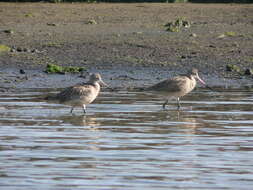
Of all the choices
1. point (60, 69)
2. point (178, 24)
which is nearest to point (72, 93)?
point (60, 69)

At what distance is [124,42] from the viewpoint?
23.7 metres

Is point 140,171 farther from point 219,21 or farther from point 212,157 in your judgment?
point 219,21

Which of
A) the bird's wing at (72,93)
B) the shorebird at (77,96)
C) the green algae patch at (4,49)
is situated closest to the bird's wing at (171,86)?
the shorebird at (77,96)

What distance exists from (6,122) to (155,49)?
10290 millimetres

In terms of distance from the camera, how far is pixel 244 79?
1995 centimetres

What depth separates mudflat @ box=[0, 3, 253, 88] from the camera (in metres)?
20.5

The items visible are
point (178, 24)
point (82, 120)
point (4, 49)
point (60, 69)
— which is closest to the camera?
point (82, 120)

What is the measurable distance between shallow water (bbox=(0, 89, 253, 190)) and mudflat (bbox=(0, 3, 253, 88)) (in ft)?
12.6

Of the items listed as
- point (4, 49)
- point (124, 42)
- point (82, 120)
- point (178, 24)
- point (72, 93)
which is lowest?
point (82, 120)

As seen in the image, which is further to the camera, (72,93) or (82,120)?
(72,93)

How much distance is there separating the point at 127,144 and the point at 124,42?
12.6 m

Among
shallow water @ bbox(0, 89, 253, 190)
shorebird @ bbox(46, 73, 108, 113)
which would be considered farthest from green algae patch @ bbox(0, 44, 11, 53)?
shorebird @ bbox(46, 73, 108, 113)

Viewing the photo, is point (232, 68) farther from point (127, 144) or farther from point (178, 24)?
point (127, 144)

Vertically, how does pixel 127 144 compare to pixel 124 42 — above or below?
below
